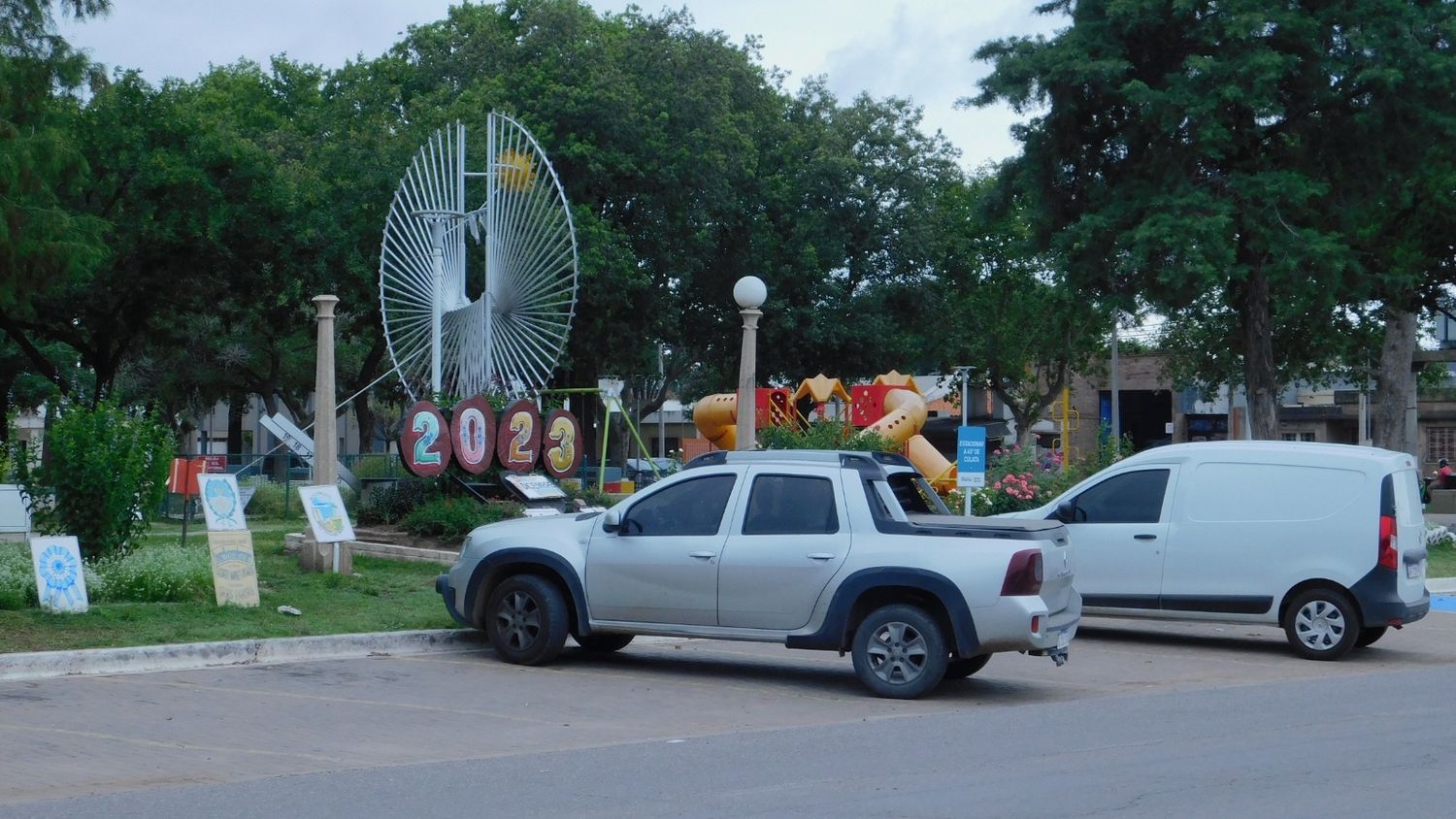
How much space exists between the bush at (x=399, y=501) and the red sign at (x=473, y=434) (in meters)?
0.80

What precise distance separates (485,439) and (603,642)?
861 cm

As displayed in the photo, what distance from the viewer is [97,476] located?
553 inches

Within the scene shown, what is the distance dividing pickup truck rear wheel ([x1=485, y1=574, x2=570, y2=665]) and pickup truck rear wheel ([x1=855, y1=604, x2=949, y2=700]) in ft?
8.24

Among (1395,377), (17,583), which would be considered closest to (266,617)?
(17,583)

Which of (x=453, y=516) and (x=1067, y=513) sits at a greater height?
(x=1067, y=513)

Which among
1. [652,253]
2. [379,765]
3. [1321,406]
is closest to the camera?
[379,765]

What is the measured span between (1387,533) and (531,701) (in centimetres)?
773

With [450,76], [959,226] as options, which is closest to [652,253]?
[450,76]

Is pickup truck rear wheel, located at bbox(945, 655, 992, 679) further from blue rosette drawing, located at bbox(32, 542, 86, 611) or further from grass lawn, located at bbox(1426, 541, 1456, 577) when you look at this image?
grass lawn, located at bbox(1426, 541, 1456, 577)

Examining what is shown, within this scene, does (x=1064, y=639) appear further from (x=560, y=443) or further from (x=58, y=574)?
(x=560, y=443)

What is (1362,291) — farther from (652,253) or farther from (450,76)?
(450,76)

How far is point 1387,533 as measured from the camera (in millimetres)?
13078

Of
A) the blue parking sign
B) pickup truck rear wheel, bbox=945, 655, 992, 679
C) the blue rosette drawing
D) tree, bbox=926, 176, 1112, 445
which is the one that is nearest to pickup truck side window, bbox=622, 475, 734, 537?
pickup truck rear wheel, bbox=945, 655, 992, 679

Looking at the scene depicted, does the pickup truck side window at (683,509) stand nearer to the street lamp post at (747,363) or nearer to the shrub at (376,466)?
the street lamp post at (747,363)
